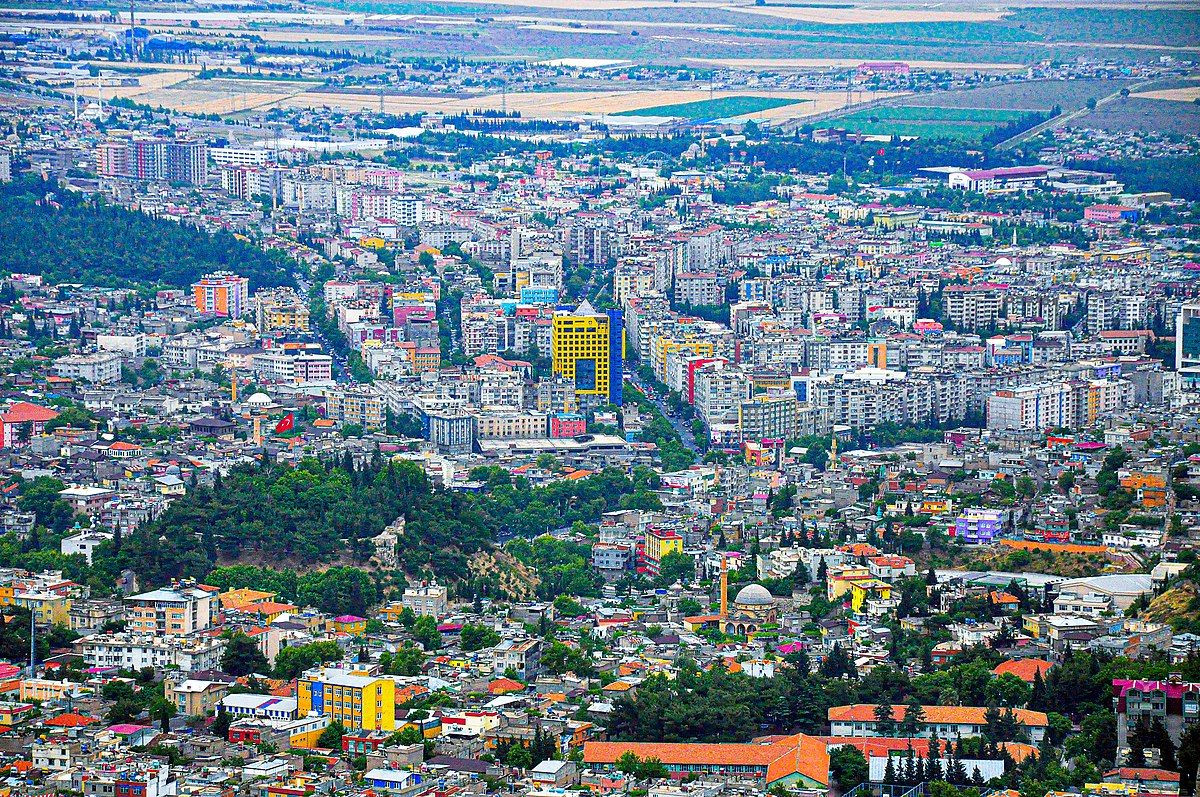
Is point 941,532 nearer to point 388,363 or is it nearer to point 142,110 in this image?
point 388,363

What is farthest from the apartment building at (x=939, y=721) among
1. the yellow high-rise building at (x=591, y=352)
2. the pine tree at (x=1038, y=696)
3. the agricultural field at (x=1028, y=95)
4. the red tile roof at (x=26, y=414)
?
the agricultural field at (x=1028, y=95)

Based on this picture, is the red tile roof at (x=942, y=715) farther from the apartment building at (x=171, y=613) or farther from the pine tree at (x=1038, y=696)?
the apartment building at (x=171, y=613)

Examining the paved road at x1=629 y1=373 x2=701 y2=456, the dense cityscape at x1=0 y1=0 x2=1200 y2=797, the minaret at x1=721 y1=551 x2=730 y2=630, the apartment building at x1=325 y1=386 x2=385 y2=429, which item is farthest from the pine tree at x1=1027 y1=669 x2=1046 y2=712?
the apartment building at x1=325 y1=386 x2=385 y2=429

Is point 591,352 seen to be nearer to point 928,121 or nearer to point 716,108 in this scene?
point 928,121

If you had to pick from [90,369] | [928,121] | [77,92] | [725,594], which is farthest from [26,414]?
[928,121]

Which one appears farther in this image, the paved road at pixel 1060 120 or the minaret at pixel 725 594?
the paved road at pixel 1060 120

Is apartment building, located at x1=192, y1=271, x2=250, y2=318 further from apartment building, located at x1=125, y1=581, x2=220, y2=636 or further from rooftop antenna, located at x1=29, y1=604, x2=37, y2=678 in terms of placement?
rooftop antenna, located at x1=29, y1=604, x2=37, y2=678
